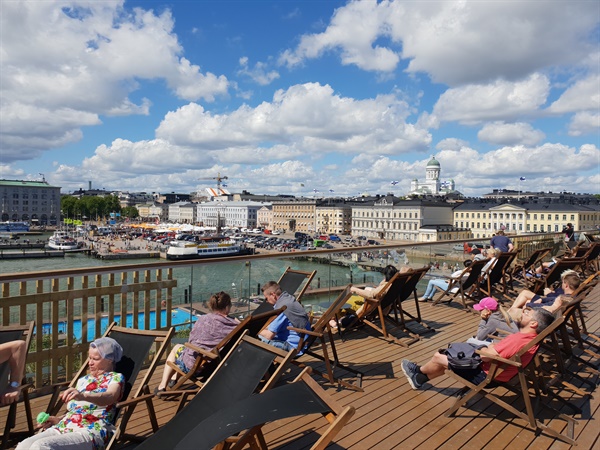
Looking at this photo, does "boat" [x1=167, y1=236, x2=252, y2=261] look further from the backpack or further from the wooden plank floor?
the backpack

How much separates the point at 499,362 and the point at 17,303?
4.03 m

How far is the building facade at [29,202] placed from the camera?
14250 centimetres

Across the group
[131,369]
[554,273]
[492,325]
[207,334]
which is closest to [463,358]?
[492,325]

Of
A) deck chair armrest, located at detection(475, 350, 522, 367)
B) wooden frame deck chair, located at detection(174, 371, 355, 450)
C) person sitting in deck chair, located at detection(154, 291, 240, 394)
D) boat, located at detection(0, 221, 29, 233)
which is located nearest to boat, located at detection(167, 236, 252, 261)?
person sitting in deck chair, located at detection(154, 291, 240, 394)

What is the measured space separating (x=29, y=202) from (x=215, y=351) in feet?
537

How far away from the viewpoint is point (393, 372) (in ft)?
16.2

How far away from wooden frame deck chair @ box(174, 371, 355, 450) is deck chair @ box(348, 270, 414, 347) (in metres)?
3.52

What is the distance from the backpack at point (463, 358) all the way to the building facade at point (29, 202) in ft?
526

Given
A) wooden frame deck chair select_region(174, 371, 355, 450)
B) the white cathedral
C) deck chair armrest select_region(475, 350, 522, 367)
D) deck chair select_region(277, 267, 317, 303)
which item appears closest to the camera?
wooden frame deck chair select_region(174, 371, 355, 450)

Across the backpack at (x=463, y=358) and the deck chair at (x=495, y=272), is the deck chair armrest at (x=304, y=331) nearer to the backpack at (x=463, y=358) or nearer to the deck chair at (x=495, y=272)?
the backpack at (x=463, y=358)

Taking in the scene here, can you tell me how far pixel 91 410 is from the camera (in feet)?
9.66

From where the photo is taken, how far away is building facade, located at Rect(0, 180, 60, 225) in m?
142

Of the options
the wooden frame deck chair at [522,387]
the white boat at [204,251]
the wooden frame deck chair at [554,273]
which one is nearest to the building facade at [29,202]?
the white boat at [204,251]

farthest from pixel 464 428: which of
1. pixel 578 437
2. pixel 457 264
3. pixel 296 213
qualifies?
pixel 296 213
